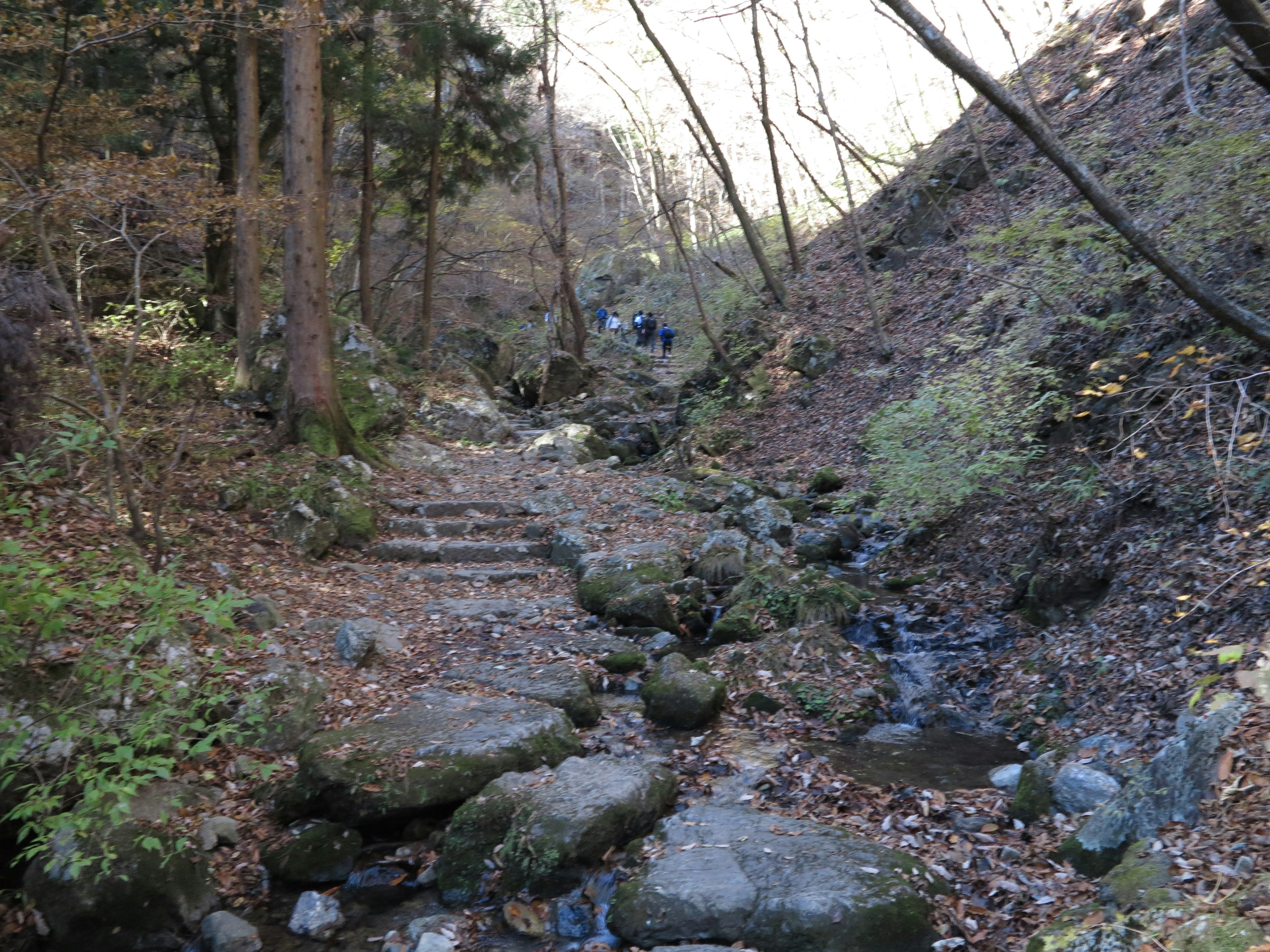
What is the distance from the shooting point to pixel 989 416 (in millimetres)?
9000

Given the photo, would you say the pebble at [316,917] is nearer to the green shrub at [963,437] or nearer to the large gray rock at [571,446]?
the green shrub at [963,437]

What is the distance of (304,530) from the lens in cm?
862

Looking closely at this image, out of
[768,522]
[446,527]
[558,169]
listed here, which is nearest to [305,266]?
[446,527]

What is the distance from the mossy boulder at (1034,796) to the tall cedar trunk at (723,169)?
49.7 ft

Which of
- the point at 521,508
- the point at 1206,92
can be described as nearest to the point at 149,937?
the point at 521,508

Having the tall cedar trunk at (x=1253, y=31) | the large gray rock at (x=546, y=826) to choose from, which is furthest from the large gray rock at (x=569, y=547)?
the tall cedar trunk at (x=1253, y=31)

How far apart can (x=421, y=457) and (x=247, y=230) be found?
4277mm

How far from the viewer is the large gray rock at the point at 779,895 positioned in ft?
12.8

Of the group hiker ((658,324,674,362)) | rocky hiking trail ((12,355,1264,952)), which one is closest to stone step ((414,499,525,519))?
rocky hiking trail ((12,355,1264,952))

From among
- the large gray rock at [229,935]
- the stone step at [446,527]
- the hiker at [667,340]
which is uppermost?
the hiker at [667,340]

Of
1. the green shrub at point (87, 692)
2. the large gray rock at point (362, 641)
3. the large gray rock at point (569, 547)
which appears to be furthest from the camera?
the large gray rock at point (569, 547)

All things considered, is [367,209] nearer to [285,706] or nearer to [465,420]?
[465,420]

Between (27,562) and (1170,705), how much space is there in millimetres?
6725

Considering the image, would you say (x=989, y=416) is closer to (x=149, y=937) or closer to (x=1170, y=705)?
(x=1170, y=705)
